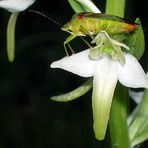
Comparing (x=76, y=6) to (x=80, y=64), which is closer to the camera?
(x=80, y=64)

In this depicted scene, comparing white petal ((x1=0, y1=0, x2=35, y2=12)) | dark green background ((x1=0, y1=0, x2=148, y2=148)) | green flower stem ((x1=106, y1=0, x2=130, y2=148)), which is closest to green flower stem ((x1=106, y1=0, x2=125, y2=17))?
green flower stem ((x1=106, y1=0, x2=130, y2=148))

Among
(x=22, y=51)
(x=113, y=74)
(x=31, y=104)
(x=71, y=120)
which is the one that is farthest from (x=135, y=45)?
(x=22, y=51)

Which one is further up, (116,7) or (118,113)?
(116,7)

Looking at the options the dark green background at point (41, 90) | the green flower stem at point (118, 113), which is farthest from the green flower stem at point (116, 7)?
the dark green background at point (41, 90)

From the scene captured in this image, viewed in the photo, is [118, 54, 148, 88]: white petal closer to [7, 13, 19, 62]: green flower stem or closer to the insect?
the insect

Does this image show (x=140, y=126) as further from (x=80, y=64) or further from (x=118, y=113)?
(x=80, y=64)

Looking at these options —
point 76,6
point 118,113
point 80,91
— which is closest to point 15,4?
point 76,6

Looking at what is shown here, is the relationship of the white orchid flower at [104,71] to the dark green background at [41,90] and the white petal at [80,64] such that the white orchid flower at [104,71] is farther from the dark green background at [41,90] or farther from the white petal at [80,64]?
the dark green background at [41,90]
